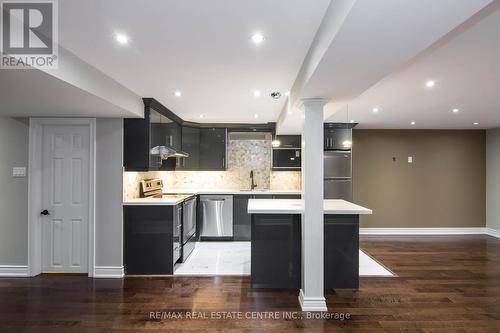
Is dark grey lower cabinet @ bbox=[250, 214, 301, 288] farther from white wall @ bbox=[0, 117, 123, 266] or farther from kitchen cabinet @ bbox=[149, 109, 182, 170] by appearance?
white wall @ bbox=[0, 117, 123, 266]

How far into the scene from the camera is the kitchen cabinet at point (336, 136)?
559 cm

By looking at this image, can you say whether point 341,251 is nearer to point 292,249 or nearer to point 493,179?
point 292,249

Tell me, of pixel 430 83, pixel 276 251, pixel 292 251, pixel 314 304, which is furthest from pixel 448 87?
pixel 314 304

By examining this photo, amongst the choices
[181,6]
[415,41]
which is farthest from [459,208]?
[181,6]

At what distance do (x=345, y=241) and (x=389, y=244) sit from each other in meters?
2.70

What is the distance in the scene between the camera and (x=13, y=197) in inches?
147

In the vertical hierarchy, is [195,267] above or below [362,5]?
below

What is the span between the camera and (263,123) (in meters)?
5.89

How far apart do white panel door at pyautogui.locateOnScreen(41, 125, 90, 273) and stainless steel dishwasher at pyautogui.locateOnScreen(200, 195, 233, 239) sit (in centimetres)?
217

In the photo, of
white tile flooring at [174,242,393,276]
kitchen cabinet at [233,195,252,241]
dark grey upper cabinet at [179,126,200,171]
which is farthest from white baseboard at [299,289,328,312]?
dark grey upper cabinet at [179,126,200,171]

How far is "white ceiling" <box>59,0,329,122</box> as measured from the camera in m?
1.65

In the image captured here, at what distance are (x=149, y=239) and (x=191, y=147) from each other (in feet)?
7.96

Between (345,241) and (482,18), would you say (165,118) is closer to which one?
(345,241)

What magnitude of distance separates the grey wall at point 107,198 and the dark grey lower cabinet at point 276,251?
1.86 meters
